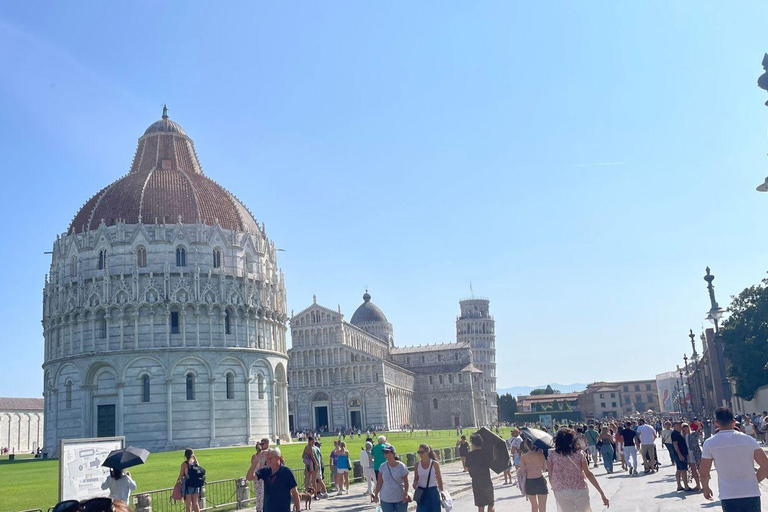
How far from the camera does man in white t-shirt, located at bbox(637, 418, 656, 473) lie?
22.3 meters

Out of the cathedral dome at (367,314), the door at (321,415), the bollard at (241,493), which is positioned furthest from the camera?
the cathedral dome at (367,314)

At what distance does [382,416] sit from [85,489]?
90.0m

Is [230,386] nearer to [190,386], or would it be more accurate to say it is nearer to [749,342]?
[190,386]

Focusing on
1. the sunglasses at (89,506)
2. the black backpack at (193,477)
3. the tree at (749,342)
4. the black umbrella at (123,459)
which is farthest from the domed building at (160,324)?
the sunglasses at (89,506)

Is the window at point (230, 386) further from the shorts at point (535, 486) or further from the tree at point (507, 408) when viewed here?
the tree at point (507, 408)

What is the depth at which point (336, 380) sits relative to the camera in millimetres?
105375

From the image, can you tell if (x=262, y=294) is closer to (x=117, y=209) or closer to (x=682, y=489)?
(x=117, y=209)

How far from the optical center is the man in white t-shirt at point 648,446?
22328 mm

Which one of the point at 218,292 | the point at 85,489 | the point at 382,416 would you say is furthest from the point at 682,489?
the point at 382,416

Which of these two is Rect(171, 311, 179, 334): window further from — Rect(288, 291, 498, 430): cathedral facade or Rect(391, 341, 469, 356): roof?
Rect(391, 341, 469, 356): roof

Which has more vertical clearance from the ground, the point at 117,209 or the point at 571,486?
the point at 117,209

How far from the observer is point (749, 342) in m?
49.8

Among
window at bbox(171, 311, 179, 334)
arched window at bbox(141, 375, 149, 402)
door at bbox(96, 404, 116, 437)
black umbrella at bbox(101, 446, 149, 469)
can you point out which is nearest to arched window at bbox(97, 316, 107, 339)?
arched window at bbox(141, 375, 149, 402)

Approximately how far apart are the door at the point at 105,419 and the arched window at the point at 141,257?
443 inches
